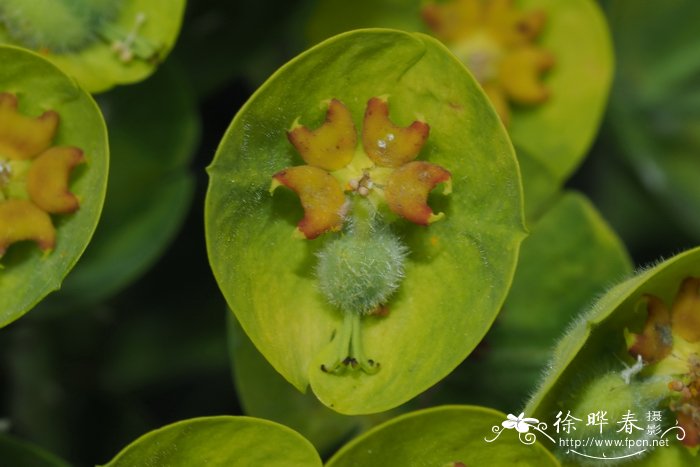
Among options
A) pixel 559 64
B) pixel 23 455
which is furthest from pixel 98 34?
pixel 559 64

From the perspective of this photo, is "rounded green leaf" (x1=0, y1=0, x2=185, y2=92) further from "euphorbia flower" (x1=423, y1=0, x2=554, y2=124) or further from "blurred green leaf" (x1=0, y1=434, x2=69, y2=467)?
"euphorbia flower" (x1=423, y1=0, x2=554, y2=124)

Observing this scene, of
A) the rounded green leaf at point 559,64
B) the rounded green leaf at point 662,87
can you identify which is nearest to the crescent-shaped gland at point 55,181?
the rounded green leaf at point 559,64

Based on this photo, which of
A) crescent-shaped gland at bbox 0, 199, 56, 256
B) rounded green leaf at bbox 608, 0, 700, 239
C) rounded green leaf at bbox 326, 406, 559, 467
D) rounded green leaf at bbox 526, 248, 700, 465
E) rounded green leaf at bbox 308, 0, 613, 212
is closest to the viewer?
rounded green leaf at bbox 326, 406, 559, 467

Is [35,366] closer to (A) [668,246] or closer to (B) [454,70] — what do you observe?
(B) [454,70]

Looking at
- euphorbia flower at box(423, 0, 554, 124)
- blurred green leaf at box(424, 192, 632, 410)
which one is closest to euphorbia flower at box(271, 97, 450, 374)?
blurred green leaf at box(424, 192, 632, 410)

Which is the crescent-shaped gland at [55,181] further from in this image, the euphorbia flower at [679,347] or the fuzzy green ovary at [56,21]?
the euphorbia flower at [679,347]

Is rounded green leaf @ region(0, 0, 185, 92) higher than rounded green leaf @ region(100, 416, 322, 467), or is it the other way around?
rounded green leaf @ region(0, 0, 185, 92)

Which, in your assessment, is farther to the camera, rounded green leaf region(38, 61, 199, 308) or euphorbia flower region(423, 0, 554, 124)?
euphorbia flower region(423, 0, 554, 124)
